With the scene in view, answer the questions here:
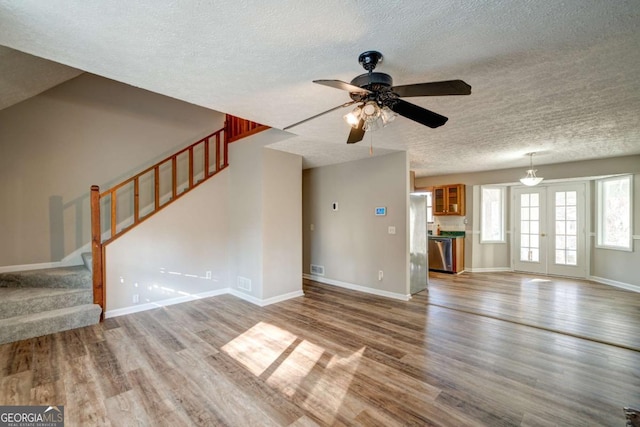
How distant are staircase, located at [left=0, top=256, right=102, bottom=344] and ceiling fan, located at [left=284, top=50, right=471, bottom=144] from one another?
12.8ft

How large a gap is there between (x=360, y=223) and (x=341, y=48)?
356 cm

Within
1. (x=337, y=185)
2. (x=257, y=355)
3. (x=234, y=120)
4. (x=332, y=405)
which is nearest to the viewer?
(x=332, y=405)

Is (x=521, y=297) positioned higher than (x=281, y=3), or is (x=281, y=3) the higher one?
(x=281, y=3)

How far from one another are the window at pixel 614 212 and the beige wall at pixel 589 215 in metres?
0.11

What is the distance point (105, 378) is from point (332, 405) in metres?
1.91

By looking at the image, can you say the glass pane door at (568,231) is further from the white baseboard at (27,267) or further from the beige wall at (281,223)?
the white baseboard at (27,267)

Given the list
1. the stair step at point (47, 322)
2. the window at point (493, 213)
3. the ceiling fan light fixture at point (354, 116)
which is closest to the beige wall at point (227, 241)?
the stair step at point (47, 322)

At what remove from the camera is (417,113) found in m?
2.03

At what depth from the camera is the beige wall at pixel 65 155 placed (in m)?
3.71

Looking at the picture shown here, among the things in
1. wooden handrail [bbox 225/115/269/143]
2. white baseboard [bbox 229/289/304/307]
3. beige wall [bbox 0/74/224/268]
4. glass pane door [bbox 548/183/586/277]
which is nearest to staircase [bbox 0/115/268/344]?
wooden handrail [bbox 225/115/269/143]

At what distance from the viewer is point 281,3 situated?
137 centimetres

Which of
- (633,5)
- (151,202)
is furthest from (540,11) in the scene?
(151,202)

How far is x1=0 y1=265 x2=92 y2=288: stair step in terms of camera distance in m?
3.46

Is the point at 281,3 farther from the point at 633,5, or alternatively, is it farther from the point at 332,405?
the point at 332,405
